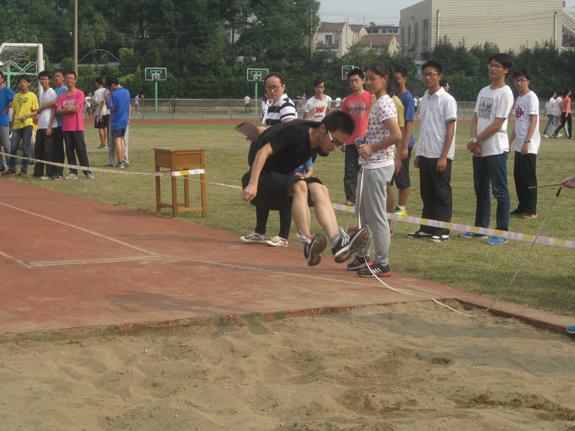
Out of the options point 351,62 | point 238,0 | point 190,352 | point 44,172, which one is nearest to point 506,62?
point 190,352

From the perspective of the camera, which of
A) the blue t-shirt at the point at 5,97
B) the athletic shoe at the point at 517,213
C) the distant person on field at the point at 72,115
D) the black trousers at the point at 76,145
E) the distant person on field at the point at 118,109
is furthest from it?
the distant person on field at the point at 118,109

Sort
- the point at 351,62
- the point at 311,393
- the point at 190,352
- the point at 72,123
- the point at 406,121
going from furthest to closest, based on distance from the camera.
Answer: the point at 351,62
the point at 72,123
the point at 406,121
the point at 190,352
the point at 311,393

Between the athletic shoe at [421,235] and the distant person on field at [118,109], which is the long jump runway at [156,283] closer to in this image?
the athletic shoe at [421,235]

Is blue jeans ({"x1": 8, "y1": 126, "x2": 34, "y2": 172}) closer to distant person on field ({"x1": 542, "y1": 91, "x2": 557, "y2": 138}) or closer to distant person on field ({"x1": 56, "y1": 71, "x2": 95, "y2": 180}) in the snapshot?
distant person on field ({"x1": 56, "y1": 71, "x2": 95, "y2": 180})

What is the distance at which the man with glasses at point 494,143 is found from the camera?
784cm

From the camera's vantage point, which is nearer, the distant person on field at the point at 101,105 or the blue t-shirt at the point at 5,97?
the blue t-shirt at the point at 5,97

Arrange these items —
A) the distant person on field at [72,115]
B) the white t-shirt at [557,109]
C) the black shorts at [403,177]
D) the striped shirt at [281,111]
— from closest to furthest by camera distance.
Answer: the striped shirt at [281,111], the black shorts at [403,177], the distant person on field at [72,115], the white t-shirt at [557,109]

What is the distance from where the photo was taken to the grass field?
6.23 m

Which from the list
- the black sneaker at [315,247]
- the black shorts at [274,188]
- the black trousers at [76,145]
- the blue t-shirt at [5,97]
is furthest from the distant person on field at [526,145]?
the blue t-shirt at [5,97]

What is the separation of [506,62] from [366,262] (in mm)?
3118

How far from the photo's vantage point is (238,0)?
73.6 meters

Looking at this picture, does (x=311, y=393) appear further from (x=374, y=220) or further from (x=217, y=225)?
(x=217, y=225)

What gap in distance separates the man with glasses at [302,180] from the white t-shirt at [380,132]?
0.78m

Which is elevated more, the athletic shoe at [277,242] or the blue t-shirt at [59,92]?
the blue t-shirt at [59,92]
